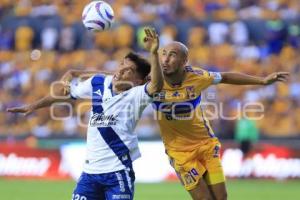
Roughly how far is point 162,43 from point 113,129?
48.0ft

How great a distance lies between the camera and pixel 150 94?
8227mm

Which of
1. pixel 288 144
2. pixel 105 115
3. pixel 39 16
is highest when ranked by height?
pixel 39 16

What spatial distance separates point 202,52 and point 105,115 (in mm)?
14646

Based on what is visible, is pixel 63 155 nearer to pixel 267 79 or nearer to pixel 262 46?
pixel 262 46

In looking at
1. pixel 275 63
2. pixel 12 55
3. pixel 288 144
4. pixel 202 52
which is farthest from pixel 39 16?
pixel 288 144

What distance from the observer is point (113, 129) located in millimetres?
8242

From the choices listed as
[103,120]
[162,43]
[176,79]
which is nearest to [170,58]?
[176,79]

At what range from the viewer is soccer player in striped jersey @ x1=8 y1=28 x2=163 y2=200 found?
816 cm

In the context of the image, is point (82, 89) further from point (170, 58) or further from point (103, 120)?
point (170, 58)

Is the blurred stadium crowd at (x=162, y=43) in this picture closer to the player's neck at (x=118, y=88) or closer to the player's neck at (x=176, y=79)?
the player's neck at (x=176, y=79)

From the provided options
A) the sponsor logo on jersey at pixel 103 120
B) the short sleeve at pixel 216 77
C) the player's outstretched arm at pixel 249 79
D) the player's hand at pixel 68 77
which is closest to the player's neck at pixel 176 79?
the short sleeve at pixel 216 77

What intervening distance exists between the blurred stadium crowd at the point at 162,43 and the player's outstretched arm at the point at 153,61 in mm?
11923

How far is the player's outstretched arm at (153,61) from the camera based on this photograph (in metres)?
7.72

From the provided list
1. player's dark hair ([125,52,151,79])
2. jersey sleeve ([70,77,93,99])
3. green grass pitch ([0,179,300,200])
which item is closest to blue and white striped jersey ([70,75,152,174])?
jersey sleeve ([70,77,93,99])
